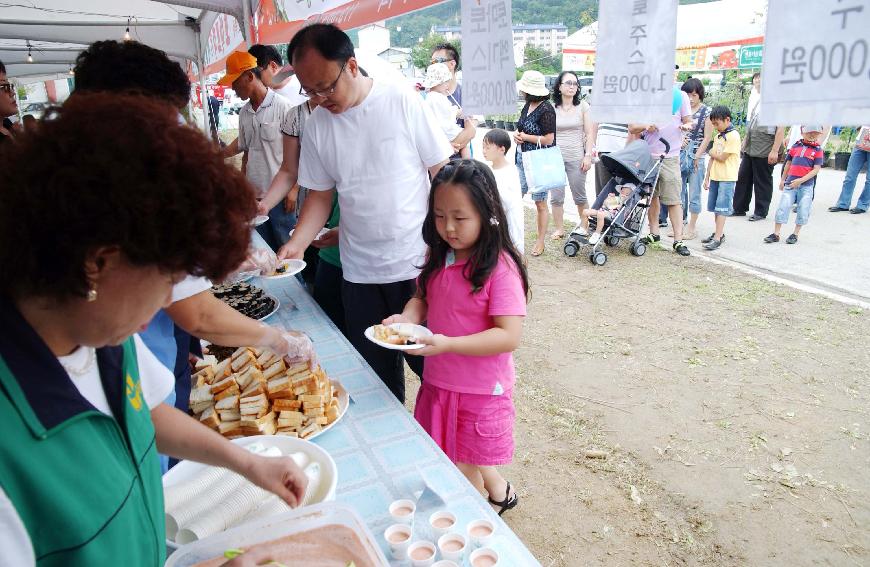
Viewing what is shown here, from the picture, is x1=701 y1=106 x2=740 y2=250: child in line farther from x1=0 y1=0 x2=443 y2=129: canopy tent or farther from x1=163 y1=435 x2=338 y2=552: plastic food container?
x1=163 y1=435 x2=338 y2=552: plastic food container

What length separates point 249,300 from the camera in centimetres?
268

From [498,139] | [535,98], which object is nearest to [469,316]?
[498,139]

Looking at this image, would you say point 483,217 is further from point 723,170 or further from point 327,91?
point 723,170

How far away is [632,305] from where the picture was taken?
5.11 metres

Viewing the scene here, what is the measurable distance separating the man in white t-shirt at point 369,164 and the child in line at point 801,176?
529cm

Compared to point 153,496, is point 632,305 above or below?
below

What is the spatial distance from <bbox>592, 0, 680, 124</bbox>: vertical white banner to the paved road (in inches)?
186

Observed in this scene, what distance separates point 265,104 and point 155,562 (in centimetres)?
375

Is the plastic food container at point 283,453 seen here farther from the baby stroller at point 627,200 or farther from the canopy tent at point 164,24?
the baby stroller at point 627,200

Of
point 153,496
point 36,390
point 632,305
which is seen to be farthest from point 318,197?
point 632,305

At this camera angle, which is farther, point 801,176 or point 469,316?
point 801,176

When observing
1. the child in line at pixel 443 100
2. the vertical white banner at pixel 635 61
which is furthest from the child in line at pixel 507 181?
the vertical white banner at pixel 635 61

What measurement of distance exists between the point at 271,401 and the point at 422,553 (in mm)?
781

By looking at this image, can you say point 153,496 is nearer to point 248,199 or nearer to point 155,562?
point 155,562
